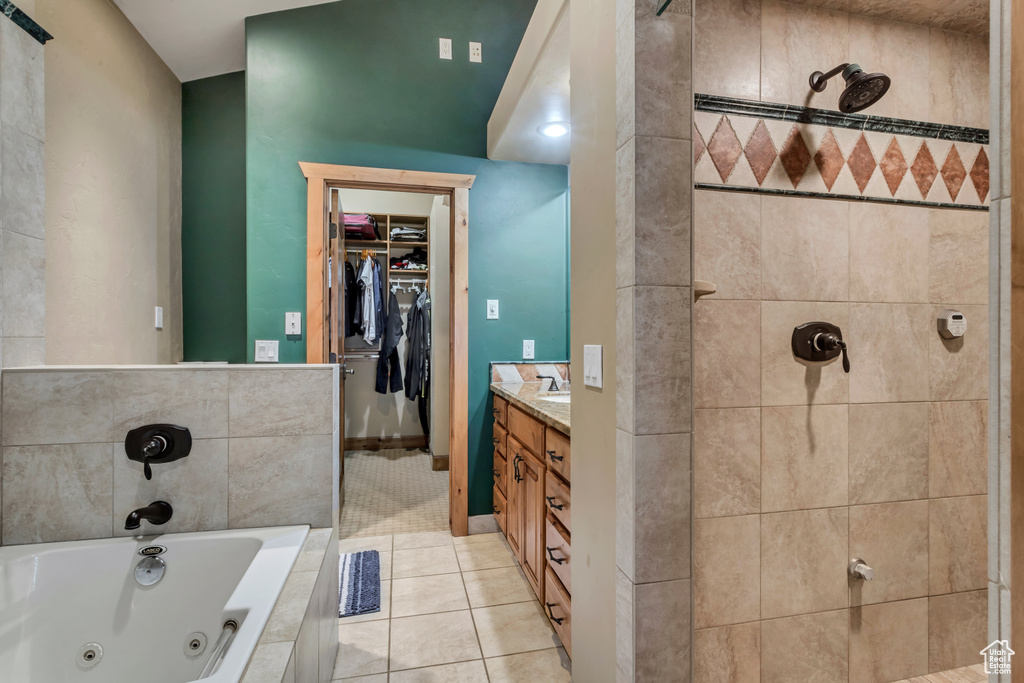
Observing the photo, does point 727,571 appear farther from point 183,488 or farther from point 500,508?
point 183,488

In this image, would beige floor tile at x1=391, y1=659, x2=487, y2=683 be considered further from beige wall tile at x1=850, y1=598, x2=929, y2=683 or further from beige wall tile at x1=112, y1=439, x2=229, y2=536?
beige wall tile at x1=850, y1=598, x2=929, y2=683

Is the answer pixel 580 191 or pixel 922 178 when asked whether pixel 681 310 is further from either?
pixel 922 178

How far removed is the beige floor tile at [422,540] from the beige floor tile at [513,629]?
0.73 meters

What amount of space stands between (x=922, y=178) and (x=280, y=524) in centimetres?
236

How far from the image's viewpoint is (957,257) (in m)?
1.54

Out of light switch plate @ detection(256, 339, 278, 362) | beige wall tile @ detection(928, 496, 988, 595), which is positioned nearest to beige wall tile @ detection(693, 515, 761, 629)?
beige wall tile @ detection(928, 496, 988, 595)

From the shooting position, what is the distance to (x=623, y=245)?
106 centimetres

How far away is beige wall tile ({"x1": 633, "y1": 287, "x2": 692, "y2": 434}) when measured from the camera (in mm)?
1015

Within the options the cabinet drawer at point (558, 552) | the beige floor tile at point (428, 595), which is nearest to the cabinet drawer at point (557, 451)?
the cabinet drawer at point (558, 552)

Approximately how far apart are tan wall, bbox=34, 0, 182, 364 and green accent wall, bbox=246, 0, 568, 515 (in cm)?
53

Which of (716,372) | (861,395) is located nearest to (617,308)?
(716,372)

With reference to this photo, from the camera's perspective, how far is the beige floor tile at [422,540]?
268 cm

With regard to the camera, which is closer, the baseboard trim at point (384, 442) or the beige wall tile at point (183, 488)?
the beige wall tile at point (183, 488)

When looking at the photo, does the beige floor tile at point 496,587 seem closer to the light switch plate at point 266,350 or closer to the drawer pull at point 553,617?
the drawer pull at point 553,617
